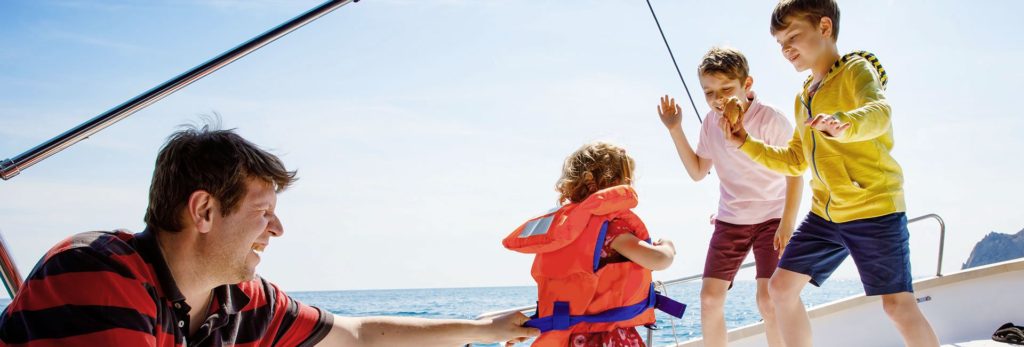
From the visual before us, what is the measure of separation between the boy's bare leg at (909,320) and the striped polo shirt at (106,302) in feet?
5.96

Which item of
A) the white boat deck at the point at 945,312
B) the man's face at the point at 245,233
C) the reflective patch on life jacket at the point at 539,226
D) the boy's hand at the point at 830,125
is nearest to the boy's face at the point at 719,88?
the boy's hand at the point at 830,125

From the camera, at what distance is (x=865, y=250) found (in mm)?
2172

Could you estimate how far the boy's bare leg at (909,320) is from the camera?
2.04 metres

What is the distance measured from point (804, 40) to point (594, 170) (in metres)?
0.83

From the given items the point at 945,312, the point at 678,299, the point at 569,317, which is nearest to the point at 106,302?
the point at 569,317

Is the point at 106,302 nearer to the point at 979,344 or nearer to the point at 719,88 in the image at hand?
the point at 719,88

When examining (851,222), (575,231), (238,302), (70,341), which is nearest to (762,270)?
(851,222)

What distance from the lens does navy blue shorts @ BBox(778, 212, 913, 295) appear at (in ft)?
6.93

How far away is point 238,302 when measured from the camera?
1.48 meters

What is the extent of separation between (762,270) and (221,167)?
2.06 m

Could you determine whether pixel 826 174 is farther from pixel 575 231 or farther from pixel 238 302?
pixel 238 302

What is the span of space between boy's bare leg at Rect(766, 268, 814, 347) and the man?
149 cm

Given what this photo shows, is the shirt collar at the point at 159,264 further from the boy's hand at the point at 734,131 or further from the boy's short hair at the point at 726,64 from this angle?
the boy's short hair at the point at 726,64

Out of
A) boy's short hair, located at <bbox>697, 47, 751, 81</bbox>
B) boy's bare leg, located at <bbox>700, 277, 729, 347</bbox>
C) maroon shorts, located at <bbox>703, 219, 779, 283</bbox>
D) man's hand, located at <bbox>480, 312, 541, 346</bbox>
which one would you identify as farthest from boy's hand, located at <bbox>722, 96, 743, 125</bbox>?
man's hand, located at <bbox>480, 312, 541, 346</bbox>
